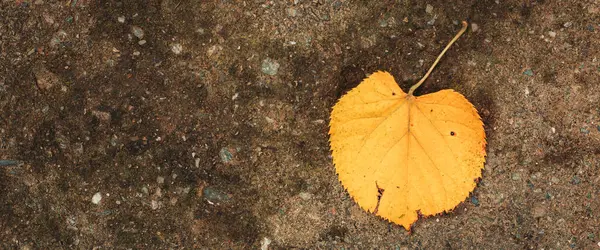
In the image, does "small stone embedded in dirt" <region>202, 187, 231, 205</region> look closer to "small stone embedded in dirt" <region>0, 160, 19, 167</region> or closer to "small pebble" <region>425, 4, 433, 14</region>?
"small stone embedded in dirt" <region>0, 160, 19, 167</region>

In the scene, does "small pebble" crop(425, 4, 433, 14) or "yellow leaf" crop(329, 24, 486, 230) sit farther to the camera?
"small pebble" crop(425, 4, 433, 14)

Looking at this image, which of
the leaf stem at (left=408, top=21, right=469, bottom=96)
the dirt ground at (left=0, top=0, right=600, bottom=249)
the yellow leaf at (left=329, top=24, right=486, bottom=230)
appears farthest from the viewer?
the dirt ground at (left=0, top=0, right=600, bottom=249)

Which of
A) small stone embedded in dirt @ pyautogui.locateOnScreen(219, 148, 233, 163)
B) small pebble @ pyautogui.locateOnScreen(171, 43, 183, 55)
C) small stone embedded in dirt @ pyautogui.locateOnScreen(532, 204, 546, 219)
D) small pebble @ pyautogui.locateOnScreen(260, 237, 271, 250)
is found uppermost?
small pebble @ pyautogui.locateOnScreen(171, 43, 183, 55)

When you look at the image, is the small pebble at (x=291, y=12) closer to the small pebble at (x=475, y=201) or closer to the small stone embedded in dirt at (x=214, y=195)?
the small stone embedded in dirt at (x=214, y=195)

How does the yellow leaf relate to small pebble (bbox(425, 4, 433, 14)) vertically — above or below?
below

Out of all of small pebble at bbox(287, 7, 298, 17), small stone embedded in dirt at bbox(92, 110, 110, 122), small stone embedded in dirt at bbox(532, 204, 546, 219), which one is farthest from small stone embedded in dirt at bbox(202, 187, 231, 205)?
small stone embedded in dirt at bbox(532, 204, 546, 219)

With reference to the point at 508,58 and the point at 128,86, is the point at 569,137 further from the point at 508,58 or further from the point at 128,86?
the point at 128,86

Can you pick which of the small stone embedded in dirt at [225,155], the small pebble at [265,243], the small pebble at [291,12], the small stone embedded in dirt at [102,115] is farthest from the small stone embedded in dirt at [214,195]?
the small pebble at [291,12]
